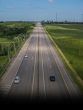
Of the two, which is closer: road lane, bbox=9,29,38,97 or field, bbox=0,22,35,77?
road lane, bbox=9,29,38,97

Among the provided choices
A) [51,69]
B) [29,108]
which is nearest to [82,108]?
[29,108]

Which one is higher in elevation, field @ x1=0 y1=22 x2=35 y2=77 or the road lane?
the road lane

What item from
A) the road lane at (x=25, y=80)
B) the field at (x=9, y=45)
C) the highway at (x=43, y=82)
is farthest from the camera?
the field at (x=9, y=45)

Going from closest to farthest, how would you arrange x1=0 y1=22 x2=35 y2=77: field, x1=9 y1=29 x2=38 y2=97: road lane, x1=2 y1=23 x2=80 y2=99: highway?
x1=2 y1=23 x2=80 y2=99: highway
x1=9 y1=29 x2=38 y2=97: road lane
x1=0 y1=22 x2=35 y2=77: field

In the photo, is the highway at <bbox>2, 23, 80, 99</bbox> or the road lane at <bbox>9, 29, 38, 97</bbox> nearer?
the highway at <bbox>2, 23, 80, 99</bbox>

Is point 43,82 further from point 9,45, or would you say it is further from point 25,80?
point 9,45

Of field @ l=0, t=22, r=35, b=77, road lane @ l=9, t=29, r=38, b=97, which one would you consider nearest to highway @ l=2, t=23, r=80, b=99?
road lane @ l=9, t=29, r=38, b=97

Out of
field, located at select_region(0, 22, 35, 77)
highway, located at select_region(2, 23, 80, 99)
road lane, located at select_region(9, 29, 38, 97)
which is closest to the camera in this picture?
highway, located at select_region(2, 23, 80, 99)

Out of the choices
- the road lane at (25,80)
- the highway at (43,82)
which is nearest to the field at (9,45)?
the road lane at (25,80)

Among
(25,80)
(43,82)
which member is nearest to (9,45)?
(25,80)

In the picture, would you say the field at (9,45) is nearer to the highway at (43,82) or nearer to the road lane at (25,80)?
the road lane at (25,80)

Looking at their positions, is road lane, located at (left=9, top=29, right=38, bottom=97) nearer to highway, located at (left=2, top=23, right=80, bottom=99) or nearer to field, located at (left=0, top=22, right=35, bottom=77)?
highway, located at (left=2, top=23, right=80, bottom=99)
